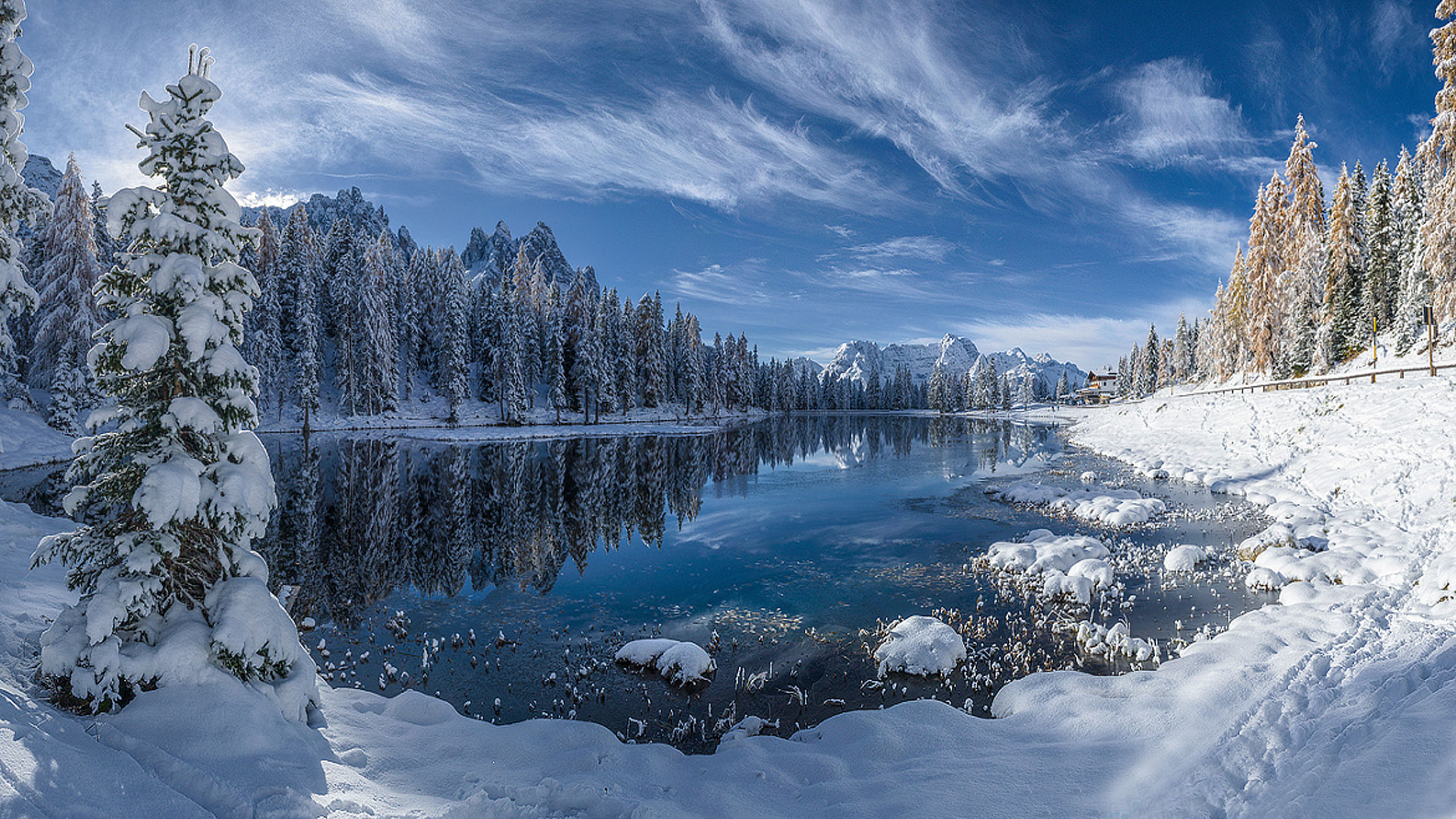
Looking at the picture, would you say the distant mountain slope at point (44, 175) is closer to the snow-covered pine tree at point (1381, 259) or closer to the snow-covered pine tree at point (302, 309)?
the snow-covered pine tree at point (302, 309)

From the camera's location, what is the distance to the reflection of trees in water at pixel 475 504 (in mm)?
14867

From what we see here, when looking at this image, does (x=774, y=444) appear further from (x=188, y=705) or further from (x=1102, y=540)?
(x=188, y=705)

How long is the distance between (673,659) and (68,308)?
4393 centimetres

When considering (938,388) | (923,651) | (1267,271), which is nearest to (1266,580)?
(923,651)

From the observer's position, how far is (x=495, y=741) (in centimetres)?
680

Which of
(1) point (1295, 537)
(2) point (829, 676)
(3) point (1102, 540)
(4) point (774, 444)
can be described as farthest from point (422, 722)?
(4) point (774, 444)

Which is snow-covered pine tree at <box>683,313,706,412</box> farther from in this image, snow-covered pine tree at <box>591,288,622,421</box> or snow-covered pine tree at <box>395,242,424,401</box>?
snow-covered pine tree at <box>395,242,424,401</box>

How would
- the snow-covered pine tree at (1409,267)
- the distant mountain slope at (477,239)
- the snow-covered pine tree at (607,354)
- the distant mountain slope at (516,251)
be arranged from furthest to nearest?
the distant mountain slope at (516,251) → the distant mountain slope at (477,239) → the snow-covered pine tree at (607,354) → the snow-covered pine tree at (1409,267)

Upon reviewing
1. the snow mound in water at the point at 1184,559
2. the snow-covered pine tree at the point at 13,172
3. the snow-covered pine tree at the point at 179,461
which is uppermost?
the snow-covered pine tree at the point at 13,172

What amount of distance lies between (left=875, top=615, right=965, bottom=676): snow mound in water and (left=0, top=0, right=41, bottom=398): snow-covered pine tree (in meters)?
14.0

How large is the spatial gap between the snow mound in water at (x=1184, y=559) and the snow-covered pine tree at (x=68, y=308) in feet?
160

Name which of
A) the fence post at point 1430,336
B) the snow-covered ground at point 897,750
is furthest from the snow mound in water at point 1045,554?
the fence post at point 1430,336

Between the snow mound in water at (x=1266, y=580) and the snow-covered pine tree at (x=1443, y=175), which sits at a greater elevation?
the snow-covered pine tree at (x=1443, y=175)

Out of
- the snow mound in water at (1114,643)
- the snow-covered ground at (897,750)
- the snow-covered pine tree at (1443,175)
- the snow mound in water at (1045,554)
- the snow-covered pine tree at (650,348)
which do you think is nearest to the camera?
the snow-covered ground at (897,750)
